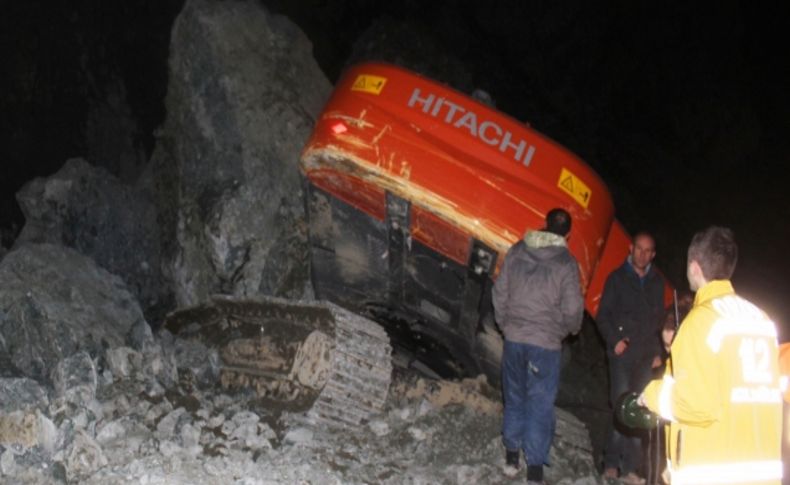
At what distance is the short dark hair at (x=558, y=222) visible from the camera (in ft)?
13.4

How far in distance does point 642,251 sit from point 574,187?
537mm

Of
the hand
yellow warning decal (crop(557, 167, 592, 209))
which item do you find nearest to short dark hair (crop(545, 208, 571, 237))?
yellow warning decal (crop(557, 167, 592, 209))

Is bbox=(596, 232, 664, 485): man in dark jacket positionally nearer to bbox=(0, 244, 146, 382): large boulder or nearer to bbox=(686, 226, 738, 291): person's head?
bbox=(686, 226, 738, 291): person's head

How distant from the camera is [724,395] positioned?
253 cm

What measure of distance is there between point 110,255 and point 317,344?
2590 millimetres

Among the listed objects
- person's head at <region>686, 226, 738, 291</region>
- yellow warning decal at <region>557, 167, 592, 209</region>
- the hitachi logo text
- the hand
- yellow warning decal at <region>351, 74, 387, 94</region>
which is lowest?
the hand

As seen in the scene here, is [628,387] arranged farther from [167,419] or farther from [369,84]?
[167,419]

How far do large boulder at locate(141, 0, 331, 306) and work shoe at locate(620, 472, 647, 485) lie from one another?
2.52m

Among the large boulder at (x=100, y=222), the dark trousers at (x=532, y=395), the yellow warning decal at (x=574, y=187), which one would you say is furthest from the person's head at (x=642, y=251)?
the large boulder at (x=100, y=222)

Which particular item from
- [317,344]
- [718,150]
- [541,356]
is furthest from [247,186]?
[718,150]

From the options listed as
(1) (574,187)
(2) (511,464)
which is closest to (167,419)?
(2) (511,464)

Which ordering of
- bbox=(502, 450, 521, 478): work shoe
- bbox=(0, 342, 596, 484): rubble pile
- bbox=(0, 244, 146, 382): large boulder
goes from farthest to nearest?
bbox=(0, 244, 146, 382): large boulder, bbox=(502, 450, 521, 478): work shoe, bbox=(0, 342, 596, 484): rubble pile

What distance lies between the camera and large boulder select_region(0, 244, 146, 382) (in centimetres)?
468

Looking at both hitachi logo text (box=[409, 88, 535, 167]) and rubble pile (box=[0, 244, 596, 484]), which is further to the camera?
hitachi logo text (box=[409, 88, 535, 167])
